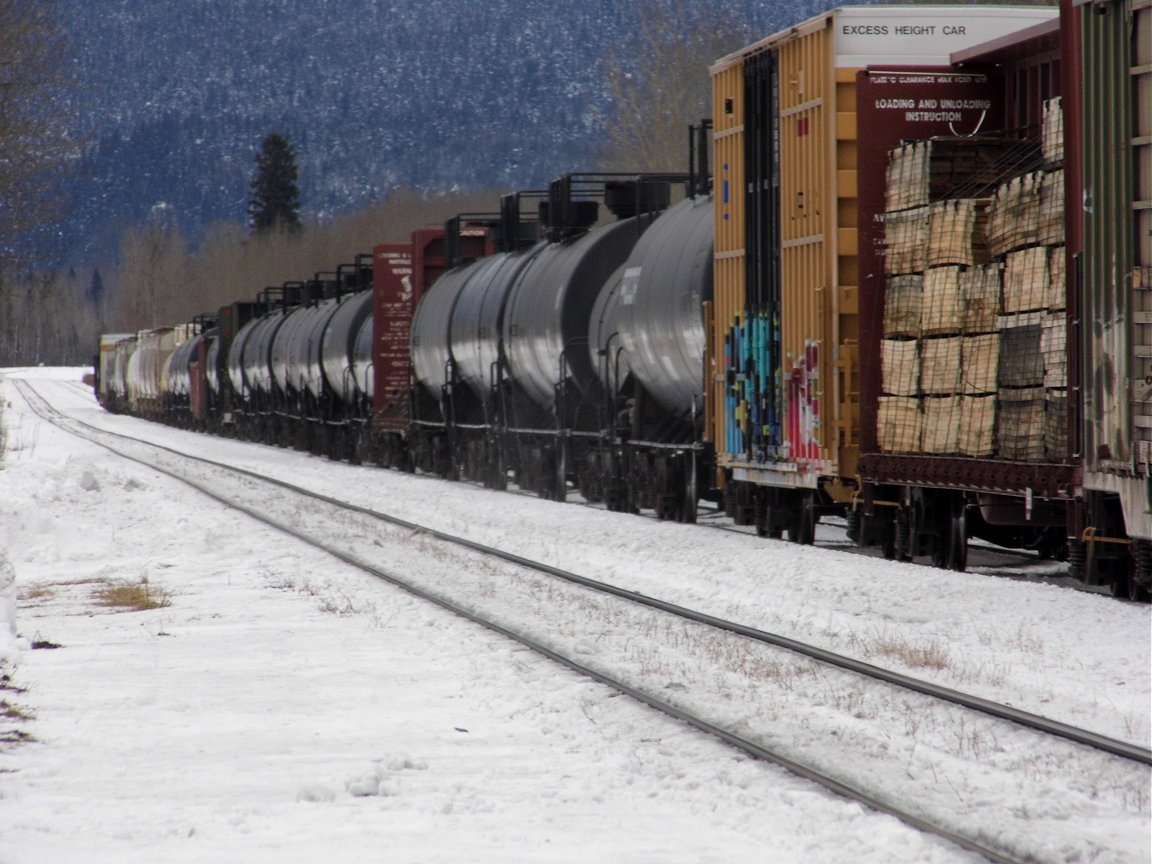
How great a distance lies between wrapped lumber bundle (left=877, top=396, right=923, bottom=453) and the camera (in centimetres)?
1441

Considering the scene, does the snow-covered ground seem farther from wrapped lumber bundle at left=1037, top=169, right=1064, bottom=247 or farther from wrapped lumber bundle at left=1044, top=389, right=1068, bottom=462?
wrapped lumber bundle at left=1037, top=169, right=1064, bottom=247

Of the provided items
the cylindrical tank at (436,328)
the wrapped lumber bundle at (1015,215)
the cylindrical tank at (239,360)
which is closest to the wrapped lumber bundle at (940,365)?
the wrapped lumber bundle at (1015,215)

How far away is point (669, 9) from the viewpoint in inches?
2581

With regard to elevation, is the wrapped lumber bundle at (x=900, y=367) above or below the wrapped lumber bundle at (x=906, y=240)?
below

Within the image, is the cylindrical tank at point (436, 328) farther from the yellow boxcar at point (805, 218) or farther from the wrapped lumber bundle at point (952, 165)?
the wrapped lumber bundle at point (952, 165)

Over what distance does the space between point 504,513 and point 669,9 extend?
4622cm

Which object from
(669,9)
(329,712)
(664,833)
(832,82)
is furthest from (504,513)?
(669,9)

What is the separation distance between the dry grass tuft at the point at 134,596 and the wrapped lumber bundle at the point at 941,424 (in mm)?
6249

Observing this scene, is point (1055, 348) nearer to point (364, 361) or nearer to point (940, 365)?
point (940, 365)

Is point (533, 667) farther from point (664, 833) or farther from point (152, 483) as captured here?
point (152, 483)

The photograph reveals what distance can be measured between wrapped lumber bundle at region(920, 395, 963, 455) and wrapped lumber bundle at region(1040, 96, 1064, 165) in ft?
7.06

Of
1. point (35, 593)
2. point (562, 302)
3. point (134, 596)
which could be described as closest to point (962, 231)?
point (134, 596)

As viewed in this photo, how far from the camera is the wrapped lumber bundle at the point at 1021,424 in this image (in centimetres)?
1260

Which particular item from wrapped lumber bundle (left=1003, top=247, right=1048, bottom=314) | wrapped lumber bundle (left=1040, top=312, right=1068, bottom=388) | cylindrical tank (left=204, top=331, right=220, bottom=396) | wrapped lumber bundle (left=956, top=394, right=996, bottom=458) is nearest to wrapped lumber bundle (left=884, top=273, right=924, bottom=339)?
wrapped lumber bundle (left=956, top=394, right=996, bottom=458)
